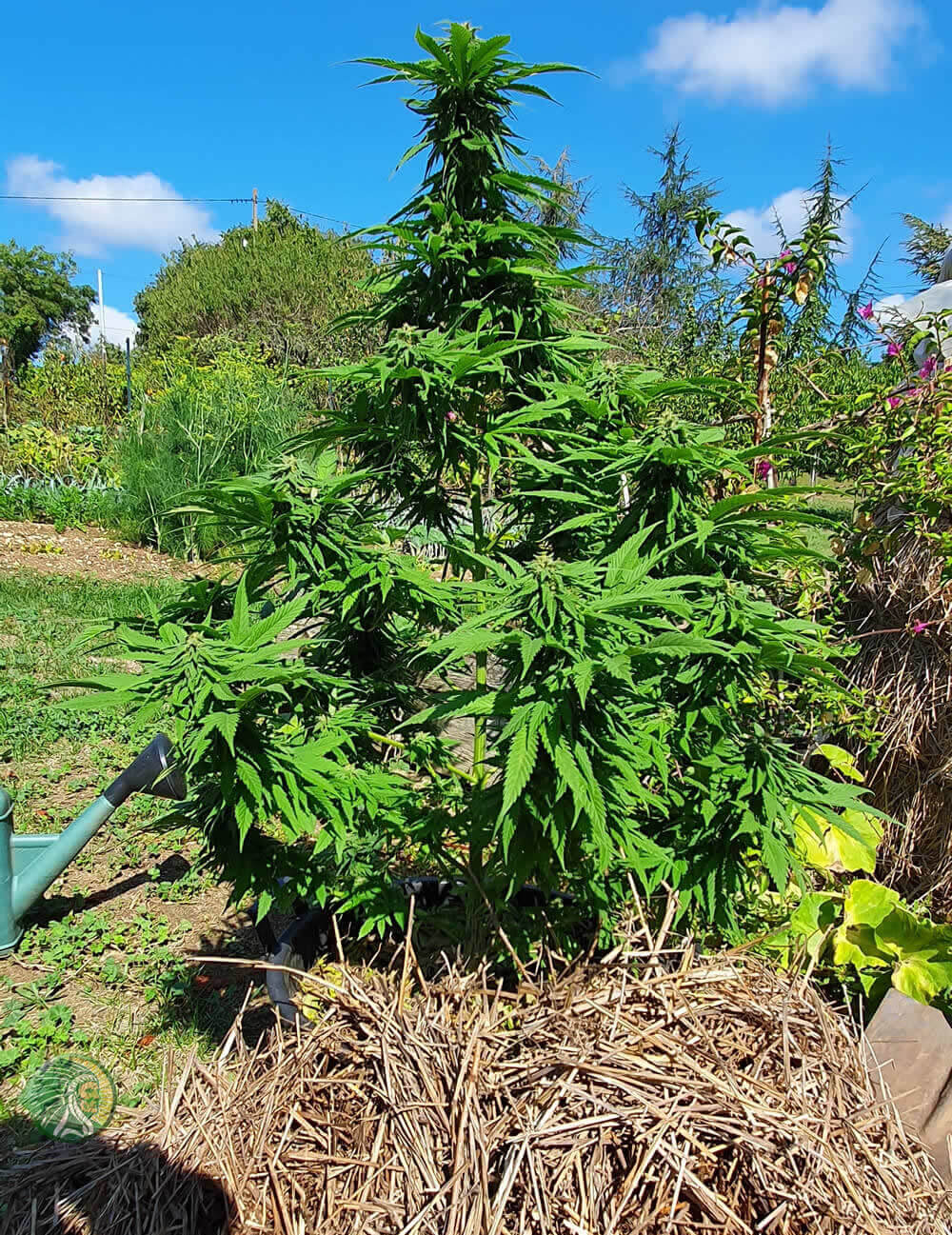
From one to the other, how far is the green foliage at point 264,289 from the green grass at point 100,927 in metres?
16.1

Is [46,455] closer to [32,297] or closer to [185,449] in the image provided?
[185,449]

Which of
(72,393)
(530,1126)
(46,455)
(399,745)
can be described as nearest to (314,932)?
(399,745)

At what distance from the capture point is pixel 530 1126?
135cm

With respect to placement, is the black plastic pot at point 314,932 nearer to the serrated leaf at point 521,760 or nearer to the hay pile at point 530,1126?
the hay pile at point 530,1126

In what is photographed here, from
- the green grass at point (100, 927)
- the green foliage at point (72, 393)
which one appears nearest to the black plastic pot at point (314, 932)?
the green grass at point (100, 927)

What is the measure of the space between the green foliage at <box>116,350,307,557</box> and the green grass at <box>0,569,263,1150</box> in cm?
327

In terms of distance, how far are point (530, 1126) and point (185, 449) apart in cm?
795

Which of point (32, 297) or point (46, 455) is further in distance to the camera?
point (32, 297)

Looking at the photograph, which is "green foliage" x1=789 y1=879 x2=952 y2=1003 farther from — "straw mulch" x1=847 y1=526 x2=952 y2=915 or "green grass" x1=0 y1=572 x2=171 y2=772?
"green grass" x1=0 y1=572 x2=171 y2=772

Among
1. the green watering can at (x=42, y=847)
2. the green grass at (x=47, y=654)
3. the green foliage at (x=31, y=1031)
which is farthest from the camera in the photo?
the green grass at (x=47, y=654)

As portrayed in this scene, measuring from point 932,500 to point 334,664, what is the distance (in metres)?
1.95

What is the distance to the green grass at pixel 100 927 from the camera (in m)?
2.55

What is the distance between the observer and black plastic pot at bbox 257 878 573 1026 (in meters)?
1.85

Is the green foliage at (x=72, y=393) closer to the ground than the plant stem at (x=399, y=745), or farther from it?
farther from it
